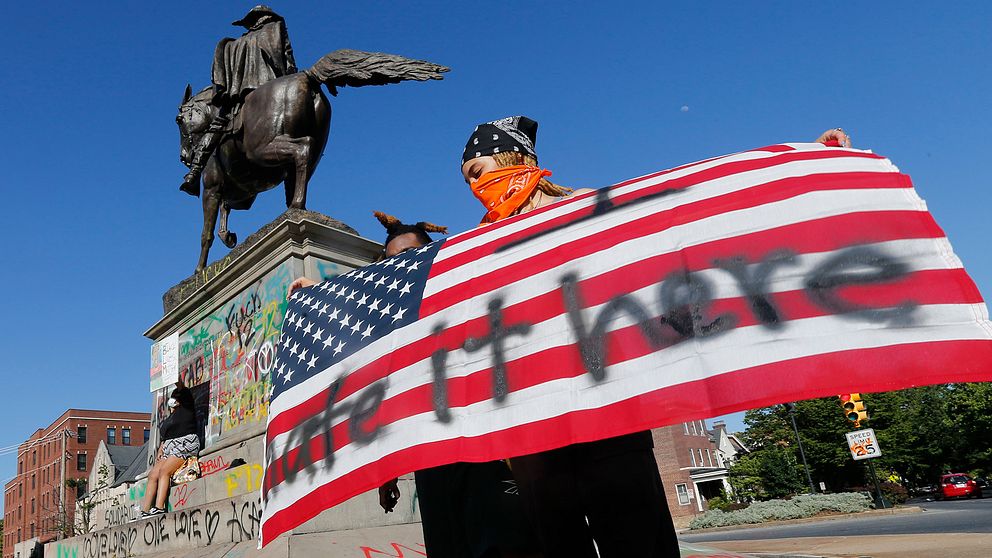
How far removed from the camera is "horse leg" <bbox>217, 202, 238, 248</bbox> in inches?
303

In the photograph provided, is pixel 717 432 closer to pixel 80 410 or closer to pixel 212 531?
pixel 80 410

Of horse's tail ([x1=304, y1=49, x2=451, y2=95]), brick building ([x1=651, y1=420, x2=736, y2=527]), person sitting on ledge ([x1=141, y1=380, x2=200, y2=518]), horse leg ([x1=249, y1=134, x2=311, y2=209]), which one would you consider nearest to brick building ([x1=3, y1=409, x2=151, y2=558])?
→ brick building ([x1=651, y1=420, x2=736, y2=527])

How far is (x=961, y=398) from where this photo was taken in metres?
51.4

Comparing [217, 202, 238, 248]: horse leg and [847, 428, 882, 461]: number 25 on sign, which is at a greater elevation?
[217, 202, 238, 248]: horse leg

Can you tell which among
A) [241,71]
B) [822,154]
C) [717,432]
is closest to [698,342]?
[822,154]

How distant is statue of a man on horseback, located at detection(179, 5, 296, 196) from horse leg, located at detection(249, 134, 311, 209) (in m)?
0.85

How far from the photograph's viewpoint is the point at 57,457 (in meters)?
66.2

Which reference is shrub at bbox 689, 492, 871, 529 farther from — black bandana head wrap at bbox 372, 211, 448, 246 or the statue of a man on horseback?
black bandana head wrap at bbox 372, 211, 448, 246

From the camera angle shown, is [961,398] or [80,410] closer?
[961,398]

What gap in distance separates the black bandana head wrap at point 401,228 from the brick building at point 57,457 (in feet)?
228

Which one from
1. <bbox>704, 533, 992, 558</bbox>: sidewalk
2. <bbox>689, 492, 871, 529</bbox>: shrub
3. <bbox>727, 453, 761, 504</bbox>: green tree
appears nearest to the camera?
<bbox>704, 533, 992, 558</bbox>: sidewalk

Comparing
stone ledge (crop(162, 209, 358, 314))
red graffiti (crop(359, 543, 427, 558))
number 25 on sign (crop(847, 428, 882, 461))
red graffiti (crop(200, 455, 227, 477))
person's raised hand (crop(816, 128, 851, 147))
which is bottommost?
number 25 on sign (crop(847, 428, 882, 461))

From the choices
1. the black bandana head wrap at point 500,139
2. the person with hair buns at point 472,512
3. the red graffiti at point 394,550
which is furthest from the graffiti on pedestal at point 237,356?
the black bandana head wrap at point 500,139

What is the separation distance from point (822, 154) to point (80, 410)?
79.5m
